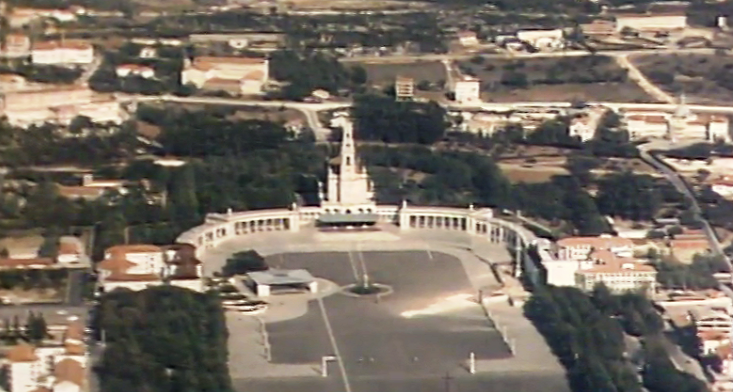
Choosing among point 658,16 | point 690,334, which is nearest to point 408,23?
point 658,16

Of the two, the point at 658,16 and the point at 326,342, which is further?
the point at 658,16


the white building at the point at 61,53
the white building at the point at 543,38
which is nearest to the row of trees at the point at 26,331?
the white building at the point at 61,53

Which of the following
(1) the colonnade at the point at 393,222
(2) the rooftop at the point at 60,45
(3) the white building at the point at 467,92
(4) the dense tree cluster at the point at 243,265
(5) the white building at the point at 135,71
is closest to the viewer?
(4) the dense tree cluster at the point at 243,265

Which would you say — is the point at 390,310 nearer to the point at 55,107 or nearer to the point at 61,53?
the point at 55,107

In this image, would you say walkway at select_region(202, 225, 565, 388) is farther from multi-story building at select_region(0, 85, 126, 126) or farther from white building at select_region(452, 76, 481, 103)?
white building at select_region(452, 76, 481, 103)

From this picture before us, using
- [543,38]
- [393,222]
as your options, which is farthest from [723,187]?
[543,38]

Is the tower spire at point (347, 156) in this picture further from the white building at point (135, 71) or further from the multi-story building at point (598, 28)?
the multi-story building at point (598, 28)

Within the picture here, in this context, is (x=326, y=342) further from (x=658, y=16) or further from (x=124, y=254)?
(x=658, y=16)
